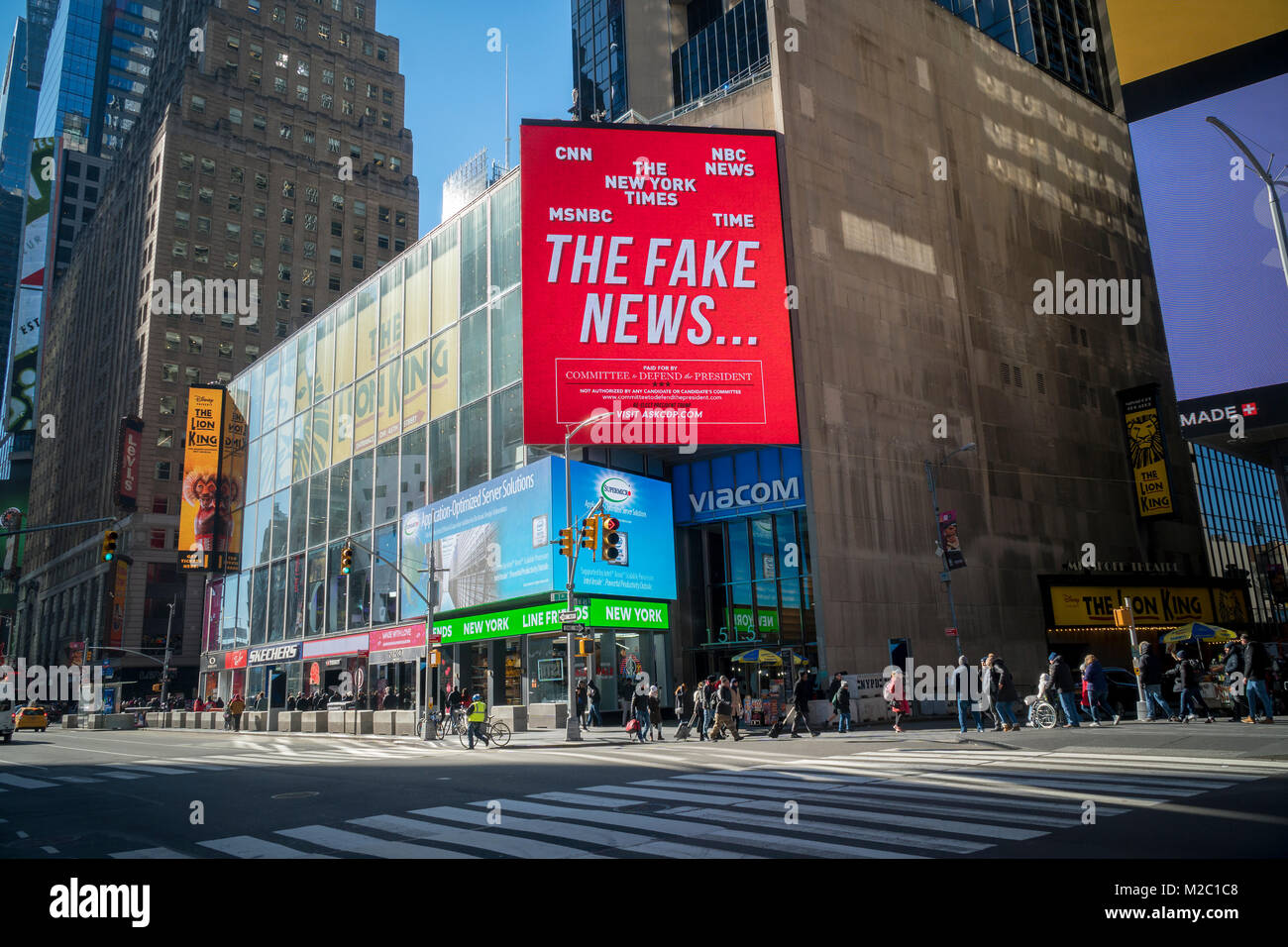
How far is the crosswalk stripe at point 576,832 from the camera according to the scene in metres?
8.24

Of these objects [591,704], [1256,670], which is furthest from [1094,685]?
[591,704]

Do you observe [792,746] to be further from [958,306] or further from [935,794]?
[958,306]

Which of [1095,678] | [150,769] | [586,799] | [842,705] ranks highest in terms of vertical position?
[1095,678]

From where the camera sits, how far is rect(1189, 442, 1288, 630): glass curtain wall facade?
198 feet

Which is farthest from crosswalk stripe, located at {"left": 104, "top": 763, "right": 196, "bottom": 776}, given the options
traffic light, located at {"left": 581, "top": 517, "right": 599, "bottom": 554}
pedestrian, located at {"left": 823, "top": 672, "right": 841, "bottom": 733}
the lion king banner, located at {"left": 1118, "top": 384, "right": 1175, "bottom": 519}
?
the lion king banner, located at {"left": 1118, "top": 384, "right": 1175, "bottom": 519}

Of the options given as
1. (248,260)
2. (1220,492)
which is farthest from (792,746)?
(248,260)

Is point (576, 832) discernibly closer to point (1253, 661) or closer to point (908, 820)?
point (908, 820)

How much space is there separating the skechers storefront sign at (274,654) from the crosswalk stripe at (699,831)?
4475cm

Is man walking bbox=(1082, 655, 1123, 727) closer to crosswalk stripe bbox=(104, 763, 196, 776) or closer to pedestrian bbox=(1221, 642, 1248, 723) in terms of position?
pedestrian bbox=(1221, 642, 1248, 723)

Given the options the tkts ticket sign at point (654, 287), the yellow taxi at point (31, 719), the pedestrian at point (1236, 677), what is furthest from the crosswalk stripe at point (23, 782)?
the yellow taxi at point (31, 719)

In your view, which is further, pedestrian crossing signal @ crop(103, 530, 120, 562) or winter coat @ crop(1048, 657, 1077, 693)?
pedestrian crossing signal @ crop(103, 530, 120, 562)

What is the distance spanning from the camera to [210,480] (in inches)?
2502

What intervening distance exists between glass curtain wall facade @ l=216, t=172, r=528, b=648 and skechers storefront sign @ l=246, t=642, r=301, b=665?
76 centimetres

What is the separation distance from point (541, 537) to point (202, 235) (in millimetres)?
77975
